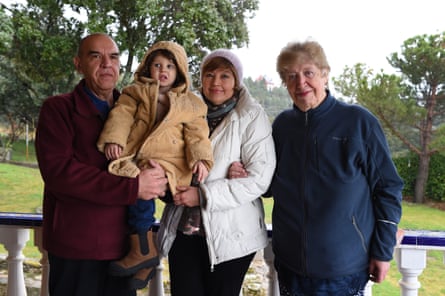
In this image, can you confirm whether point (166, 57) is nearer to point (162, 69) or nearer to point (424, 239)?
point (162, 69)

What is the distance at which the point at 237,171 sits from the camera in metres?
1.33

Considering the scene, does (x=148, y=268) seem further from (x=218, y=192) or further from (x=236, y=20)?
(x=236, y=20)

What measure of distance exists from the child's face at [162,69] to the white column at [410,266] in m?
1.08

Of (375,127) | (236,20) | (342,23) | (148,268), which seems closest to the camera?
(375,127)

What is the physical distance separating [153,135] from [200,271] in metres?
0.50

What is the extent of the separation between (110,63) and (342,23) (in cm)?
210

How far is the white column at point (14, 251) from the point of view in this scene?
5.80 feet

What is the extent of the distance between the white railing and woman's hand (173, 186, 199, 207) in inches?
15.2

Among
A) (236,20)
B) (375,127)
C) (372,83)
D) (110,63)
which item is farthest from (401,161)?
(110,63)

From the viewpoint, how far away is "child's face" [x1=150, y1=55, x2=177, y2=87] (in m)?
1.37

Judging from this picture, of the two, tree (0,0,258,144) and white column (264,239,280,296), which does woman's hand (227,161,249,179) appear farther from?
tree (0,0,258,144)

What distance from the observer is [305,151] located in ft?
4.16

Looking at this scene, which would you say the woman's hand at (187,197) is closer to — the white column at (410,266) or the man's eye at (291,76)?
the man's eye at (291,76)

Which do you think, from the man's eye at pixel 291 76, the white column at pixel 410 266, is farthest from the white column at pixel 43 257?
the white column at pixel 410 266
